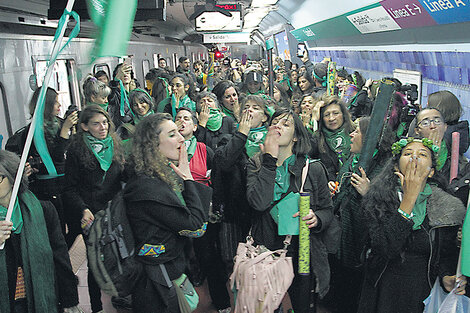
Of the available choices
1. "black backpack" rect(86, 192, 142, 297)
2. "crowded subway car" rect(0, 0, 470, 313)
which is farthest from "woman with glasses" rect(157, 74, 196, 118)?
"black backpack" rect(86, 192, 142, 297)

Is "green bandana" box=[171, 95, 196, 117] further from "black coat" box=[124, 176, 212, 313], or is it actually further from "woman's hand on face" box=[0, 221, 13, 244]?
"woman's hand on face" box=[0, 221, 13, 244]

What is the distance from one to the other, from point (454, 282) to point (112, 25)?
2.10 meters

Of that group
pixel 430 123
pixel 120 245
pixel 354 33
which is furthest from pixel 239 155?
pixel 354 33

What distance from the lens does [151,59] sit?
15.8m

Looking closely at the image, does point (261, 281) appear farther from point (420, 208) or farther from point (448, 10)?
point (448, 10)

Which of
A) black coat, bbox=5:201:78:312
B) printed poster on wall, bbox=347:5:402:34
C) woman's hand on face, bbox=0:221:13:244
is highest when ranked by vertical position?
printed poster on wall, bbox=347:5:402:34

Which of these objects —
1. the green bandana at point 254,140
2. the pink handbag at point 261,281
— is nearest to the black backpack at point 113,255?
the pink handbag at point 261,281

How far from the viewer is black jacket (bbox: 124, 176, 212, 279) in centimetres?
251

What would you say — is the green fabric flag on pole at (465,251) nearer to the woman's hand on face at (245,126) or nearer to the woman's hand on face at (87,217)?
the woman's hand on face at (245,126)

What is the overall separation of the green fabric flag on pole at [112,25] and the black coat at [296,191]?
1.24m

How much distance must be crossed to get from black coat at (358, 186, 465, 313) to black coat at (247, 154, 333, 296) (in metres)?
0.31

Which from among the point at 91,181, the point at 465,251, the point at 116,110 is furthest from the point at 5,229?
the point at 116,110

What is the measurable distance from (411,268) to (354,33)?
8.70 metres

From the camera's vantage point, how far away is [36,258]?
2.60 metres
